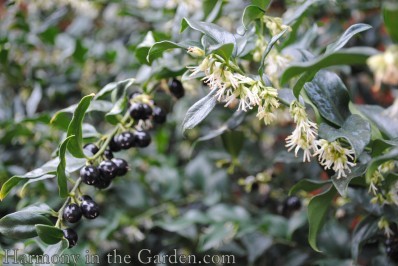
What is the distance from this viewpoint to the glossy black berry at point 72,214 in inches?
37.4

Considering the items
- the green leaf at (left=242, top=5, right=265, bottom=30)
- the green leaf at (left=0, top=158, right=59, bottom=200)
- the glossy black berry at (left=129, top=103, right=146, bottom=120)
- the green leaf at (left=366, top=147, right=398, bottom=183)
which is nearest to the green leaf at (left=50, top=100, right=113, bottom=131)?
the glossy black berry at (left=129, top=103, right=146, bottom=120)

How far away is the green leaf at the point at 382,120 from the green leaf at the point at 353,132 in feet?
0.50

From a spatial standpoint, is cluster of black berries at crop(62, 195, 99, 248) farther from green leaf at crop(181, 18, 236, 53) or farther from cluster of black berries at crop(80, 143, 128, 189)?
green leaf at crop(181, 18, 236, 53)

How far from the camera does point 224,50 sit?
83cm

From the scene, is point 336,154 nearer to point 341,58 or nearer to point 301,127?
point 301,127

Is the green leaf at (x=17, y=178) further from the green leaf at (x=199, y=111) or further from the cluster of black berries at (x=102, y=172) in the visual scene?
the green leaf at (x=199, y=111)

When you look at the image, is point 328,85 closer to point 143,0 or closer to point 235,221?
point 235,221

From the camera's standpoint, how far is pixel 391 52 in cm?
63

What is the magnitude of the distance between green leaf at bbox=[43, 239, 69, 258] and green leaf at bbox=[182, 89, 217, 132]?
1.12ft

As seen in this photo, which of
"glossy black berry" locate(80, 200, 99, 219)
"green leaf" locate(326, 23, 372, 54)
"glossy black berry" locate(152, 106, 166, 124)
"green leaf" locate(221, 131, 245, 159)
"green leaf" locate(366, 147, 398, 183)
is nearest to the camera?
"green leaf" locate(366, 147, 398, 183)

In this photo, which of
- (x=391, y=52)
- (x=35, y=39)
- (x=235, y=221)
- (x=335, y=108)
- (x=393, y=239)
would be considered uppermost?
(x=391, y=52)

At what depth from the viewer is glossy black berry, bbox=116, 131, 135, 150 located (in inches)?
42.5

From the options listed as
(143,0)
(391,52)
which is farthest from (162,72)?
(143,0)

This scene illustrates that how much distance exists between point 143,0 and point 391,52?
146cm
